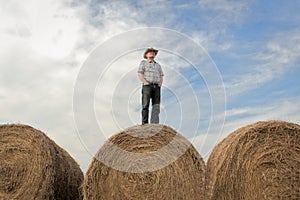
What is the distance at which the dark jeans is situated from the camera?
A: 803cm

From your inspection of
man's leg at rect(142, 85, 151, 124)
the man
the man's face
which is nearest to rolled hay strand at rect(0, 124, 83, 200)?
man's leg at rect(142, 85, 151, 124)

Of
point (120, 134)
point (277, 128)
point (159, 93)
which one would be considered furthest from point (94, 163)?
point (277, 128)

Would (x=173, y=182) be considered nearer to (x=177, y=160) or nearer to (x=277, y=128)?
(x=177, y=160)

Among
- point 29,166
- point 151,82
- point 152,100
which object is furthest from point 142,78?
point 29,166

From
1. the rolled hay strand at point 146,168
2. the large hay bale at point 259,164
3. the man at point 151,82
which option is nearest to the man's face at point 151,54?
the man at point 151,82

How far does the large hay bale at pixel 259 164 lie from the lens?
6.75m

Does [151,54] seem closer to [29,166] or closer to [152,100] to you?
[152,100]

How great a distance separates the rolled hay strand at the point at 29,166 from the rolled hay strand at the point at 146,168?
501 mm

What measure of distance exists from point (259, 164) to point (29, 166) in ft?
11.5

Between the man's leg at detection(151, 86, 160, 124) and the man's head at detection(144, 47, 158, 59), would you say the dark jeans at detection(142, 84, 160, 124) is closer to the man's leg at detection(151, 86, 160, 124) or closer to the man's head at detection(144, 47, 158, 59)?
the man's leg at detection(151, 86, 160, 124)

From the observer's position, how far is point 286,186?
6.85m

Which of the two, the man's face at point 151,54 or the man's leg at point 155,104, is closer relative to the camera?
the man's leg at point 155,104

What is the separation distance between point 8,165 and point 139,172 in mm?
2057

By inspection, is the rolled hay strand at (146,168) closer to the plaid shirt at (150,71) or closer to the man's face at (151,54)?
the plaid shirt at (150,71)
